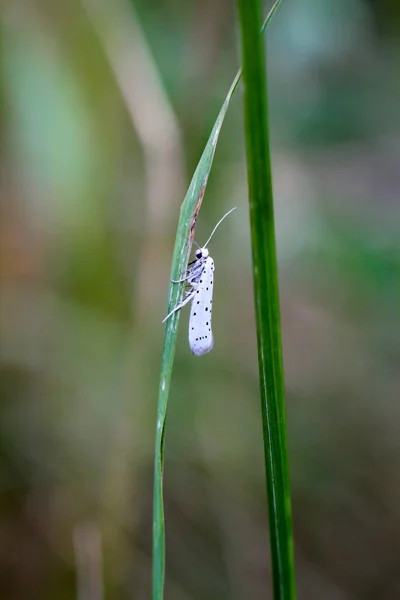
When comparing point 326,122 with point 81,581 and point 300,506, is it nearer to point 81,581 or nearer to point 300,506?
point 300,506

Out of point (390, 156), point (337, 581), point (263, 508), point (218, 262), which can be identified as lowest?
point (337, 581)

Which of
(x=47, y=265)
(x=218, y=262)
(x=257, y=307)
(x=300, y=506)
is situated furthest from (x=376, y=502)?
(x=257, y=307)

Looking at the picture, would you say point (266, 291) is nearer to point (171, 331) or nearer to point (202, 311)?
point (171, 331)

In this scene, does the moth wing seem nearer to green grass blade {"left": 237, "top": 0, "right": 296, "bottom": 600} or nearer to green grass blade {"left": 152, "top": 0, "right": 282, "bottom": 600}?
green grass blade {"left": 152, "top": 0, "right": 282, "bottom": 600}

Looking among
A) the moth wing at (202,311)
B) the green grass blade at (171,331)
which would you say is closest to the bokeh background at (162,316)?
the moth wing at (202,311)

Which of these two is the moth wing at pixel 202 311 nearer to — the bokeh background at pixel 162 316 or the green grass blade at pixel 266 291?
the bokeh background at pixel 162 316

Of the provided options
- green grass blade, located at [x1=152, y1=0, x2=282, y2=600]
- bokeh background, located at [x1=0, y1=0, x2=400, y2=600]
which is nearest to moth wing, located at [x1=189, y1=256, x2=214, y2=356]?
bokeh background, located at [x1=0, y1=0, x2=400, y2=600]
